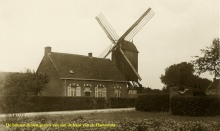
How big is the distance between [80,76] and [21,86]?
16122 mm

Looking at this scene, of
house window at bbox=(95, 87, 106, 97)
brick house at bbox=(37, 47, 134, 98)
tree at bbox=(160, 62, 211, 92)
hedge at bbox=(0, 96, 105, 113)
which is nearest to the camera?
hedge at bbox=(0, 96, 105, 113)

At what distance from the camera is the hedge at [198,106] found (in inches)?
889

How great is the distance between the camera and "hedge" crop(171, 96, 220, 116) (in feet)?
74.1

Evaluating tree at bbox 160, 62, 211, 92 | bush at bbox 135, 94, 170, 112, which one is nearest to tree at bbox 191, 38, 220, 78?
bush at bbox 135, 94, 170, 112

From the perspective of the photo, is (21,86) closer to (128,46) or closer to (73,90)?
(73,90)

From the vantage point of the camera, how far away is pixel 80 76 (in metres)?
38.4

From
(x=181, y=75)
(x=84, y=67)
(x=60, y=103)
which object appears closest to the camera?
(x=60, y=103)

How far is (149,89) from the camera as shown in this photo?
181ft

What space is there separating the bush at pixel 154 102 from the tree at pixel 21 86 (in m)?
10.8

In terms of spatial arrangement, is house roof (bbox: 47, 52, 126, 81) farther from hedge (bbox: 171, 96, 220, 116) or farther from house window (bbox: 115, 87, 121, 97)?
hedge (bbox: 171, 96, 220, 116)

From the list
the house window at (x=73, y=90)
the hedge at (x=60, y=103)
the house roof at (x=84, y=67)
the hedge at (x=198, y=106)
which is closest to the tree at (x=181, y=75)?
the house roof at (x=84, y=67)

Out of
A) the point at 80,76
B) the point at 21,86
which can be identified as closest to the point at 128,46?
the point at 80,76

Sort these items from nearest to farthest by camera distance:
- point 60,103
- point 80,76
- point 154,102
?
point 154,102
point 60,103
point 80,76

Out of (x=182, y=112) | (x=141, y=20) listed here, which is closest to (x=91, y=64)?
(x=141, y=20)
